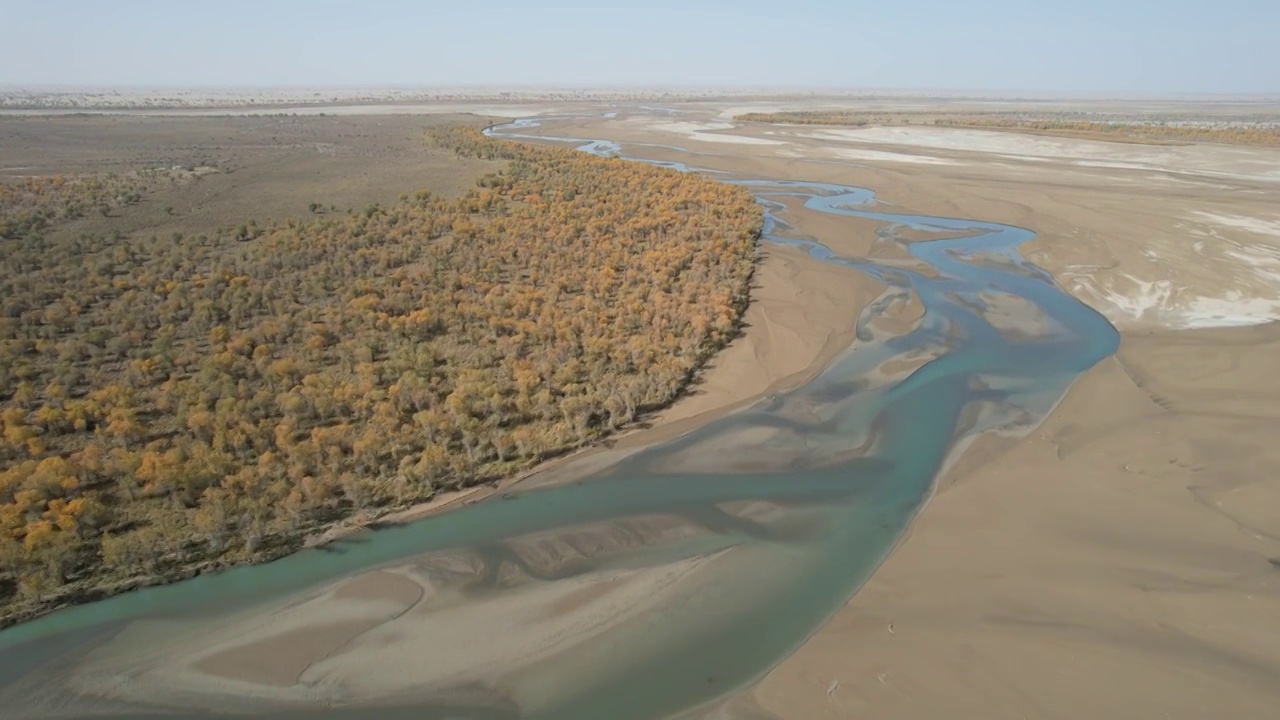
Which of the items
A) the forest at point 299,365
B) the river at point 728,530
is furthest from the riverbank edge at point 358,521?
the river at point 728,530

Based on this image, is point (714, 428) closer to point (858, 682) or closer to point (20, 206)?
point (858, 682)

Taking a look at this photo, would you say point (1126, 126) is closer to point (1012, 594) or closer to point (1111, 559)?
point (1111, 559)

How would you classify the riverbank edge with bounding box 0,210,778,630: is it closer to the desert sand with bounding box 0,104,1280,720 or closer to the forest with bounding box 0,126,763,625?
the forest with bounding box 0,126,763,625

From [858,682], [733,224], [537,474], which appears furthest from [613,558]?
[733,224]

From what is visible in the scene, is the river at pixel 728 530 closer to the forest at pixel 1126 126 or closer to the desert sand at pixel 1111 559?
the desert sand at pixel 1111 559

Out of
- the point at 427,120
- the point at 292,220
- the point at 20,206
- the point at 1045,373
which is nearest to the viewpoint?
the point at 1045,373

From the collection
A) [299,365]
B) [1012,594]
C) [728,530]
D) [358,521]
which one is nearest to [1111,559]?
[1012,594]

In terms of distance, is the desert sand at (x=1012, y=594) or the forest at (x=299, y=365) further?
the forest at (x=299, y=365)
